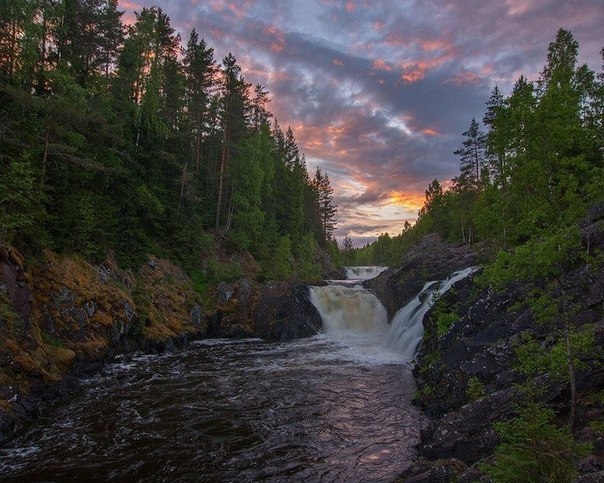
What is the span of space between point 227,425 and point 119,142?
20.6m

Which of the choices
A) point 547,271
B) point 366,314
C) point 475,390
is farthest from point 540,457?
point 366,314

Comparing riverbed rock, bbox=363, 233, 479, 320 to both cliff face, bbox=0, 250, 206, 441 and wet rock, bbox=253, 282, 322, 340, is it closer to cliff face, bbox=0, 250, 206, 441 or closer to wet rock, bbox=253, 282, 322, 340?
wet rock, bbox=253, 282, 322, 340

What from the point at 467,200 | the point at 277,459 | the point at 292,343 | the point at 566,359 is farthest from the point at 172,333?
the point at 467,200

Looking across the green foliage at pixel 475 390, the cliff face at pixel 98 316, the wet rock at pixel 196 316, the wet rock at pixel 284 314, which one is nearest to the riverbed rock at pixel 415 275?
the wet rock at pixel 284 314

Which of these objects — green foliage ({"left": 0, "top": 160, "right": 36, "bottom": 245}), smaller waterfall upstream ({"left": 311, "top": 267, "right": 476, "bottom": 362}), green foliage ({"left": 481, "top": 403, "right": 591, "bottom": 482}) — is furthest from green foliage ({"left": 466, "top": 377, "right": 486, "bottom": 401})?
green foliage ({"left": 0, "top": 160, "right": 36, "bottom": 245})

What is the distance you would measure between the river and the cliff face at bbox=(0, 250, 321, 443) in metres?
1.05

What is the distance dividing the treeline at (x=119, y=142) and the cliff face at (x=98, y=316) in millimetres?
1527

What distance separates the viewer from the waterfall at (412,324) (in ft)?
70.6

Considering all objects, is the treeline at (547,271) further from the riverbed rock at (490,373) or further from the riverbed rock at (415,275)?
the riverbed rock at (415,275)

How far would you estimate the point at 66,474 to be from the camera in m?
8.61

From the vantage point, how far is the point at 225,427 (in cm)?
1153

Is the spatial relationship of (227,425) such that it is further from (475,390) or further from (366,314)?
(366,314)

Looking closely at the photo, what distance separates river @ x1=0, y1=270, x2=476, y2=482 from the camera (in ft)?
29.5

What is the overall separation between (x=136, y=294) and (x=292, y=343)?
1107 centimetres
